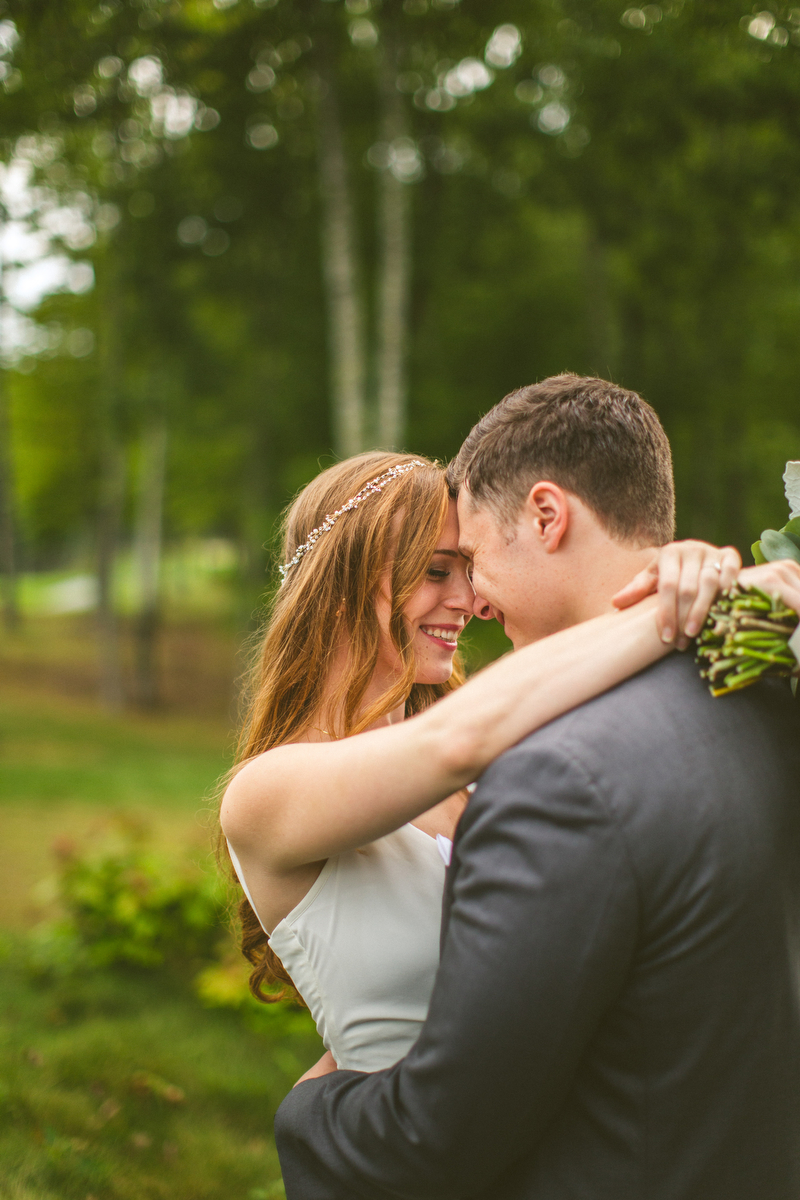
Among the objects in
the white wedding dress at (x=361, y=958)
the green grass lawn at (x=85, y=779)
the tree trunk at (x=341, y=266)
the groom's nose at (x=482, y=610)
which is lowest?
the green grass lawn at (x=85, y=779)

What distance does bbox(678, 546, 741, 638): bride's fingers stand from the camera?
1583 mm

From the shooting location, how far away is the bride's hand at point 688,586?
159 centimetres

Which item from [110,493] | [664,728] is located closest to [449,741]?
[664,728]

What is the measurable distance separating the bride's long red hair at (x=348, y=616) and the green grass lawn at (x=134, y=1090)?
1.74 meters

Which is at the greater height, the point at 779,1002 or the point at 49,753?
the point at 779,1002

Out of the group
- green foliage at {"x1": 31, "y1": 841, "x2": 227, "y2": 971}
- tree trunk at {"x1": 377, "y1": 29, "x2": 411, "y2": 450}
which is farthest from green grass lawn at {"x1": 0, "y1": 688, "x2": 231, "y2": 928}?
tree trunk at {"x1": 377, "y1": 29, "x2": 411, "y2": 450}

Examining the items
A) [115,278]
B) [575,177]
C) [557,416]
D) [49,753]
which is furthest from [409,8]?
[49,753]

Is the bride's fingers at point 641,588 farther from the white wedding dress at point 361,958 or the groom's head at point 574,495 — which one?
the white wedding dress at point 361,958

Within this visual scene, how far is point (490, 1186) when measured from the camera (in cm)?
167

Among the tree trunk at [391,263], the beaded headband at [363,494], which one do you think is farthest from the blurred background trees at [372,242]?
the beaded headband at [363,494]

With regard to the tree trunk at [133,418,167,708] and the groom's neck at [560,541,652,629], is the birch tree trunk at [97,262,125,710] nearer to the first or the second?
the tree trunk at [133,418,167,708]

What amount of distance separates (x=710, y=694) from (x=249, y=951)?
1.85m

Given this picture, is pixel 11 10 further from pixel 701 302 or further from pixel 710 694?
pixel 701 302

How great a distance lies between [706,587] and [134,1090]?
4192mm
